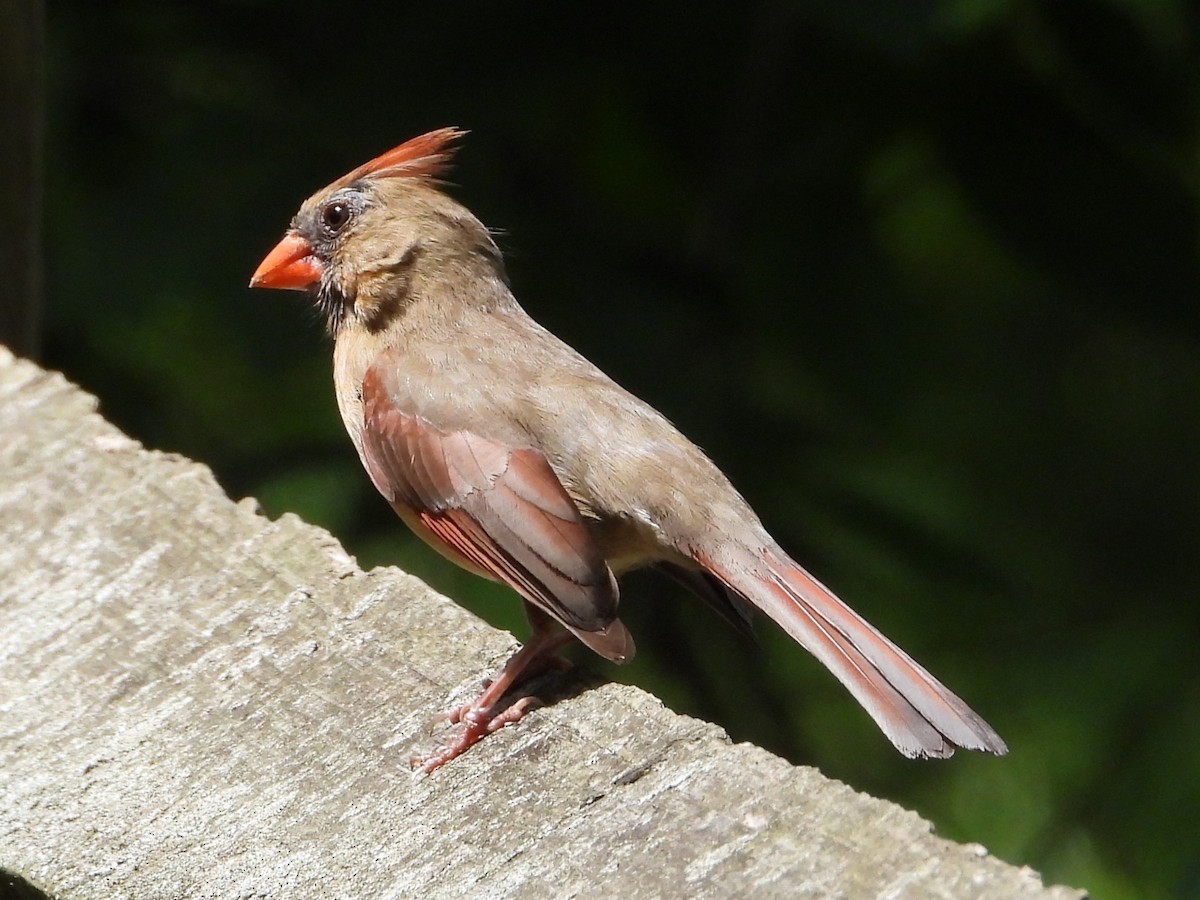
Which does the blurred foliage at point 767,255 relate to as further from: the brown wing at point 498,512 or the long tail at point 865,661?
the long tail at point 865,661

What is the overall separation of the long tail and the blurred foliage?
41.9 inches

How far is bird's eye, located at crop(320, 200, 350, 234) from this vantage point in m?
3.56

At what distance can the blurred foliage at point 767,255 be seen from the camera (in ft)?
13.2

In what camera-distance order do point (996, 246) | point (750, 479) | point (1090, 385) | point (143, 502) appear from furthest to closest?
1. point (1090, 385)
2. point (996, 246)
3. point (750, 479)
4. point (143, 502)

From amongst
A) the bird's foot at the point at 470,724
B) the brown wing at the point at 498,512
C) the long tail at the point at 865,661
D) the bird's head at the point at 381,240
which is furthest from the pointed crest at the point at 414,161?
the bird's foot at the point at 470,724

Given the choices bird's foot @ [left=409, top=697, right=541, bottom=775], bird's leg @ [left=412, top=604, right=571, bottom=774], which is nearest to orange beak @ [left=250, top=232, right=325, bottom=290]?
bird's leg @ [left=412, top=604, right=571, bottom=774]

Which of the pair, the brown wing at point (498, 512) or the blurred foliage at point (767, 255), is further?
the blurred foliage at point (767, 255)

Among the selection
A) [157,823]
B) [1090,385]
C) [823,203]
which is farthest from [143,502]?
[1090,385]

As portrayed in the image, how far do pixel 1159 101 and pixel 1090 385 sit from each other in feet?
3.03

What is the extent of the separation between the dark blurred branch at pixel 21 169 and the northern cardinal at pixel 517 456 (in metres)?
0.54

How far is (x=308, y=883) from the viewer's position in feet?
5.69

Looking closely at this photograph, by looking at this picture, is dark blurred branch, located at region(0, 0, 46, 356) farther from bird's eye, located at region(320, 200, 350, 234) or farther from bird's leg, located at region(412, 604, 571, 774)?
bird's leg, located at region(412, 604, 571, 774)

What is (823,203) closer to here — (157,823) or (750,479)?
(750,479)

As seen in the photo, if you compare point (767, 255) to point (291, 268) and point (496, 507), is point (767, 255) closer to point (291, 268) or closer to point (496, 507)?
point (291, 268)
